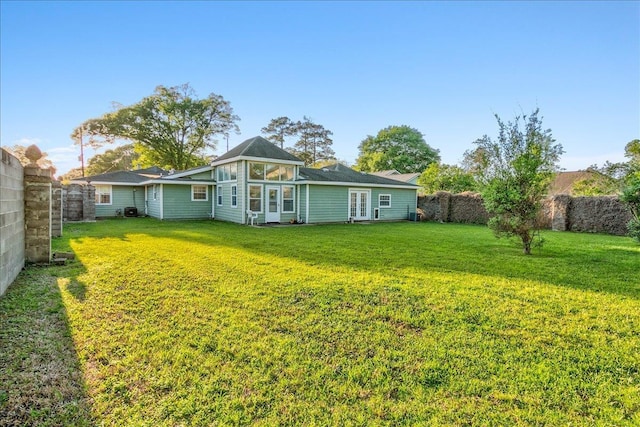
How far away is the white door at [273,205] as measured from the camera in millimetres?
15539

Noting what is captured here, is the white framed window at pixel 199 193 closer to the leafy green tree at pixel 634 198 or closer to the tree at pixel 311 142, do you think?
the leafy green tree at pixel 634 198

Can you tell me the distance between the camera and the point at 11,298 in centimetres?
399

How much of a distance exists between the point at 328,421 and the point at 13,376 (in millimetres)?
2345

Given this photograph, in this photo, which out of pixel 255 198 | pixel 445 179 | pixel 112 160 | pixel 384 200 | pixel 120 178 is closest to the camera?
pixel 255 198

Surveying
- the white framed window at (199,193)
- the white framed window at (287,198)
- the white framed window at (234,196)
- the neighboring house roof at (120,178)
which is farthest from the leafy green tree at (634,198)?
the neighboring house roof at (120,178)

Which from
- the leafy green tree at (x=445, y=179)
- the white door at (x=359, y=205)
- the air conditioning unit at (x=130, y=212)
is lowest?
the air conditioning unit at (x=130, y=212)

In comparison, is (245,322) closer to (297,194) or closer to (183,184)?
(297,194)

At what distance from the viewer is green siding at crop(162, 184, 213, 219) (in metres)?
17.1

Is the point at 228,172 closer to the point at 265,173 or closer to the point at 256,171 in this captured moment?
the point at 256,171

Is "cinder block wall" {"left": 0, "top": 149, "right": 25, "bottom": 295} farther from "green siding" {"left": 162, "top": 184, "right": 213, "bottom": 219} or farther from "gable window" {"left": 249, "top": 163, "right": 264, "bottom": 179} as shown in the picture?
"green siding" {"left": 162, "top": 184, "right": 213, "bottom": 219}

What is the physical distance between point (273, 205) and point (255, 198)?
994 mm

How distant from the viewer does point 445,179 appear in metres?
27.1

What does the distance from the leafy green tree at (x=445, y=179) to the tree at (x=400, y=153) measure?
1273cm

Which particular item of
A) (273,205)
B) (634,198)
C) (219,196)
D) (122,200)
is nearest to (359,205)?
(273,205)
